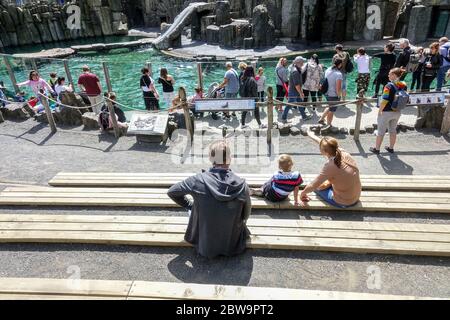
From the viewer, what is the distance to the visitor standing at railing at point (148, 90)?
9531mm

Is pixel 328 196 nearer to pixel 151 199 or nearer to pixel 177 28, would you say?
pixel 151 199

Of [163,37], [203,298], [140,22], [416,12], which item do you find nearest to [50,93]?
[203,298]

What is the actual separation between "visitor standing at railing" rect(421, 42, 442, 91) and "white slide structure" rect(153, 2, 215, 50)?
18307mm

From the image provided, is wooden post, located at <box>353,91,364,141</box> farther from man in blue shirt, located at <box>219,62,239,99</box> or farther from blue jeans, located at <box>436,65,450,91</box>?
blue jeans, located at <box>436,65,450,91</box>

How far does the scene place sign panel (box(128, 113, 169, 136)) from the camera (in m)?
8.00

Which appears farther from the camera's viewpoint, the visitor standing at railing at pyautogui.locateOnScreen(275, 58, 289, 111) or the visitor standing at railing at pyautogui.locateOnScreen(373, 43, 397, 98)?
the visitor standing at railing at pyautogui.locateOnScreen(275, 58, 289, 111)

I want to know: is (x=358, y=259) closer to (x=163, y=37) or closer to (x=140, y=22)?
(x=163, y=37)

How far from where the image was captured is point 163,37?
2430 cm

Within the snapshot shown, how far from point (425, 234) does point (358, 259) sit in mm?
861

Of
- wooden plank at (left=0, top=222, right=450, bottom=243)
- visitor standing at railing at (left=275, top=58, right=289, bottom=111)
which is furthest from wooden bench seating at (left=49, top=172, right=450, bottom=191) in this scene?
visitor standing at railing at (left=275, top=58, right=289, bottom=111)

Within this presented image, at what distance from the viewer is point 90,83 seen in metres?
9.85

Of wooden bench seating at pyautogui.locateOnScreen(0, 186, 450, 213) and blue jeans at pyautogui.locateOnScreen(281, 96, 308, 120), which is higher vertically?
wooden bench seating at pyautogui.locateOnScreen(0, 186, 450, 213)

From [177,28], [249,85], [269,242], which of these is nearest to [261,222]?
[269,242]

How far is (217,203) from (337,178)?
1769 mm
